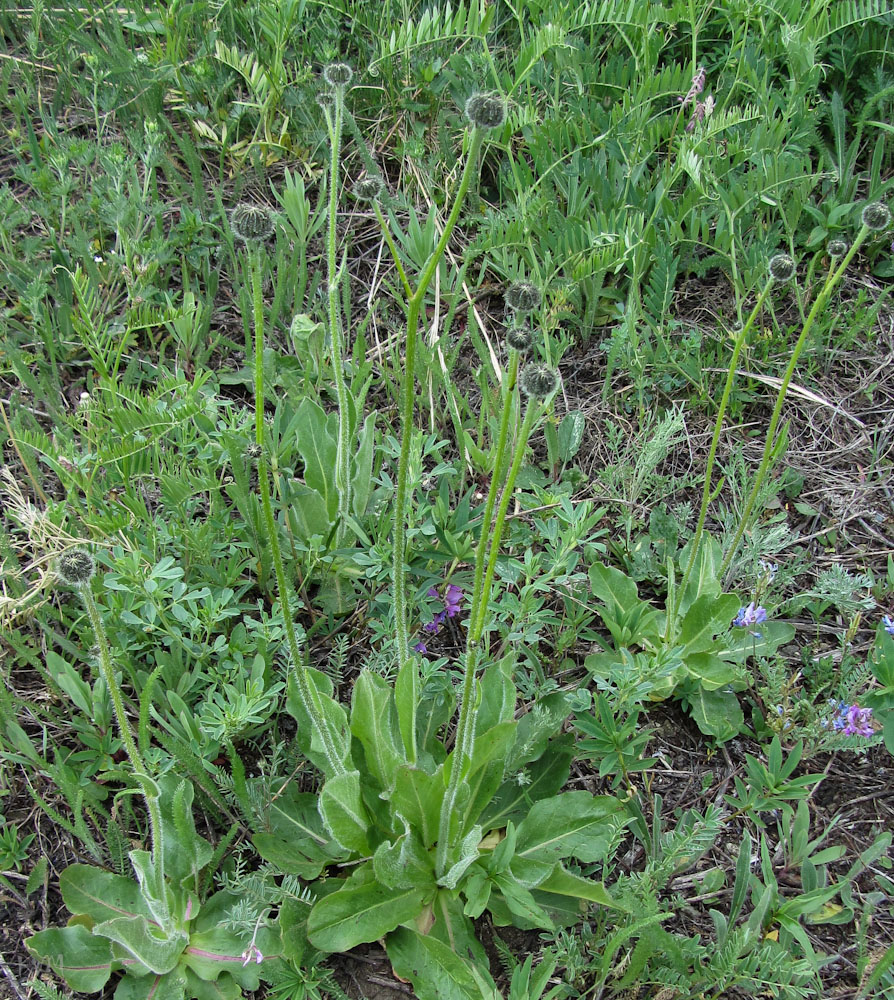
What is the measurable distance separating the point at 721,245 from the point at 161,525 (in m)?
2.48

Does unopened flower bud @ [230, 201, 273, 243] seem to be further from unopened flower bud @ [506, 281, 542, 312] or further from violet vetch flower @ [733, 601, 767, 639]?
violet vetch flower @ [733, 601, 767, 639]

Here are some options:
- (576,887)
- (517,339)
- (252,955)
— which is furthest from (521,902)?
(517,339)

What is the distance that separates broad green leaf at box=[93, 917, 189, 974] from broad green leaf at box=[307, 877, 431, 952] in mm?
355

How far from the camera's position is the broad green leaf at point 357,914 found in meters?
2.11

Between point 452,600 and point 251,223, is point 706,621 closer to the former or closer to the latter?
point 452,600

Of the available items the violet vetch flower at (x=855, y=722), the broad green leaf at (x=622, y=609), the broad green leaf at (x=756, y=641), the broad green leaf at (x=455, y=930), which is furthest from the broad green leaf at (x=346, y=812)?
the violet vetch flower at (x=855, y=722)

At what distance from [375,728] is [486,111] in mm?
1497

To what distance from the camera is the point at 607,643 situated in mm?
2877

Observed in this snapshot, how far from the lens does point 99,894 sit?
7.56 feet

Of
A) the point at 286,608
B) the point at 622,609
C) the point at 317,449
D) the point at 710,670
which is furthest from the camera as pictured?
the point at 317,449

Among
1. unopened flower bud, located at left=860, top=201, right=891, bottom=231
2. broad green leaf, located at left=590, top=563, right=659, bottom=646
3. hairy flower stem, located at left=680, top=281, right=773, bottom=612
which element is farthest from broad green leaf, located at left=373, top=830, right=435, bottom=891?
unopened flower bud, located at left=860, top=201, right=891, bottom=231

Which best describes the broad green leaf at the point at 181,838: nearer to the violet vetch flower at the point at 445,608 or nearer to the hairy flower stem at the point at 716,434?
the violet vetch flower at the point at 445,608

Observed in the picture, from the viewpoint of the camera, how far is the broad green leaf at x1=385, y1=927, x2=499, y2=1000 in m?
2.05

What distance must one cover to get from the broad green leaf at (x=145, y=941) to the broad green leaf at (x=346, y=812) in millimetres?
467
